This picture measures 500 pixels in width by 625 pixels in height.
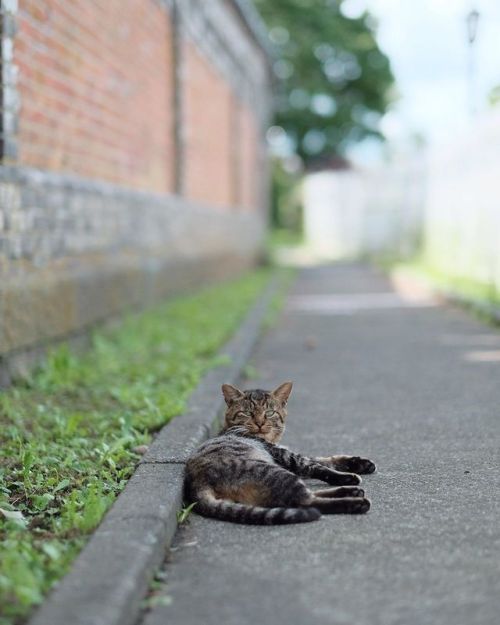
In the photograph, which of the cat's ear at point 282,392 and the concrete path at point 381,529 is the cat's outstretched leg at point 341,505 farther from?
the cat's ear at point 282,392

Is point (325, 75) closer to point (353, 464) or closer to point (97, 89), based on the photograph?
point (97, 89)

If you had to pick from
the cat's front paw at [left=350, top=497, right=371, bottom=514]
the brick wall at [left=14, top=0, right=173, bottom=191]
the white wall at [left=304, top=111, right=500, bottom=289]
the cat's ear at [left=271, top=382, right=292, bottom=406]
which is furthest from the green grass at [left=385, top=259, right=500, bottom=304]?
the cat's front paw at [left=350, top=497, right=371, bottom=514]

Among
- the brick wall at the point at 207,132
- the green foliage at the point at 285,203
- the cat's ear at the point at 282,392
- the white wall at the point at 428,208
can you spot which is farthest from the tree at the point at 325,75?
the cat's ear at the point at 282,392

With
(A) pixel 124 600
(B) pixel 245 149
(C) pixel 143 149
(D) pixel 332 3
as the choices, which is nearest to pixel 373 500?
(A) pixel 124 600

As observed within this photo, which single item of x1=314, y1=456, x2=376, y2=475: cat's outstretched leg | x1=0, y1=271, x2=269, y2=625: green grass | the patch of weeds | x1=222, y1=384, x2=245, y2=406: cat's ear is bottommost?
the patch of weeds

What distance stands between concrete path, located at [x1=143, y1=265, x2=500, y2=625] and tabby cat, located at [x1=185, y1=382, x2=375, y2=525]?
2.5 inches

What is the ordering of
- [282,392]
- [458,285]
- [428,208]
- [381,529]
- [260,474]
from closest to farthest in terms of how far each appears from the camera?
[381,529]
[260,474]
[282,392]
[458,285]
[428,208]

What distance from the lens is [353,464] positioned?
469cm

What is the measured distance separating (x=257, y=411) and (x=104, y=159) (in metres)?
5.32

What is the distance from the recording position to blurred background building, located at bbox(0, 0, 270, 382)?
22.3ft

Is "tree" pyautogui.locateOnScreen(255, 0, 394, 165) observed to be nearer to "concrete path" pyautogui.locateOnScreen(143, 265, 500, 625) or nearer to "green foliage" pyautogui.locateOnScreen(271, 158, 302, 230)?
"green foliage" pyautogui.locateOnScreen(271, 158, 302, 230)

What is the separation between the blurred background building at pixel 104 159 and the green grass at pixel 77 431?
1.42 feet

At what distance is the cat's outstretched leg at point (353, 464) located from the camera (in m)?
4.68

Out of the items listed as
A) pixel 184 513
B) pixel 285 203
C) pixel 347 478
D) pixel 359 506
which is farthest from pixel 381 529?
pixel 285 203
